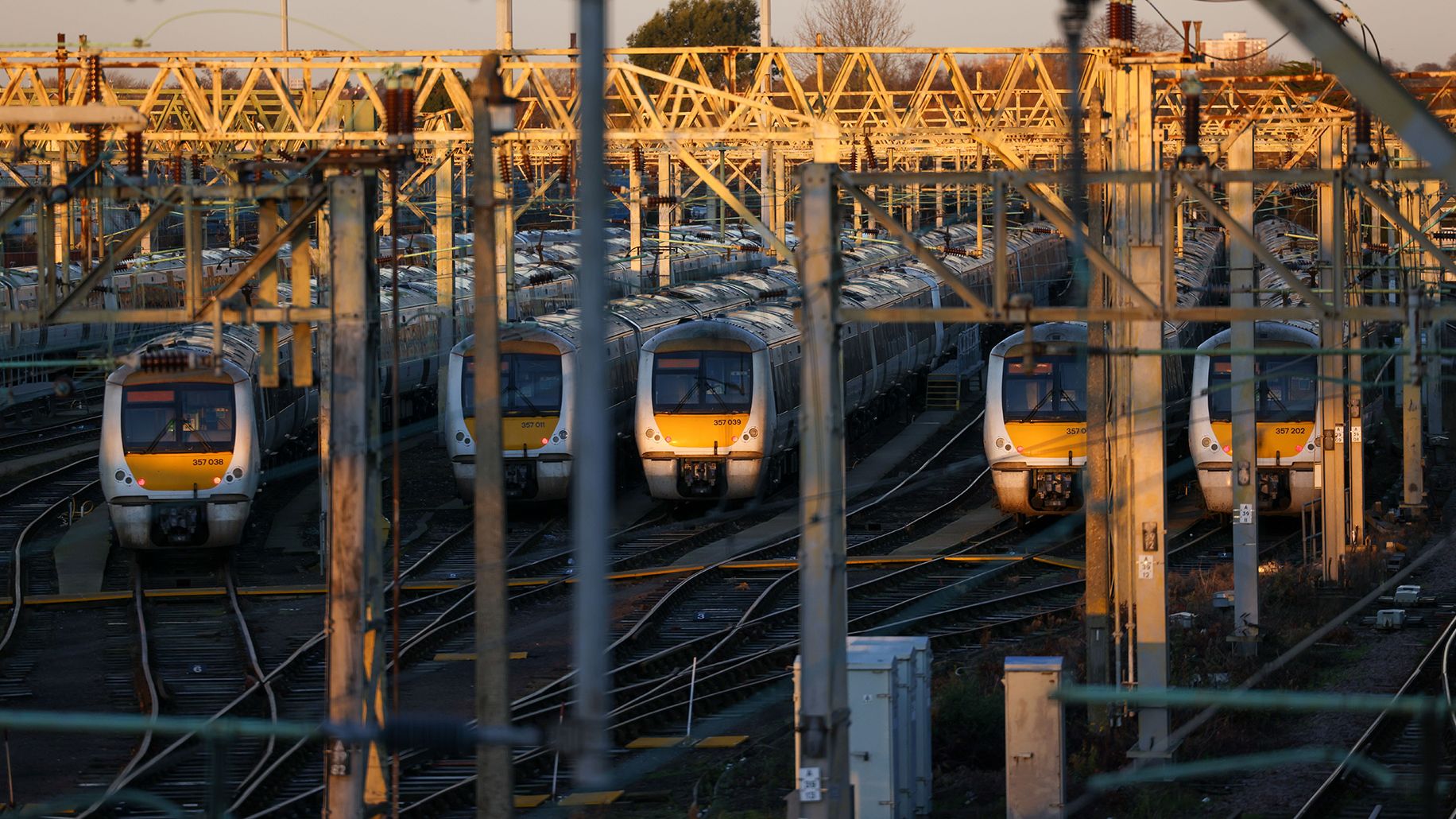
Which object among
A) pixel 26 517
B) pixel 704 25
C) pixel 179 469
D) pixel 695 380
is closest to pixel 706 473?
pixel 695 380

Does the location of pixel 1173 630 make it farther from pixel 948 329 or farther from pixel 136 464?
pixel 948 329

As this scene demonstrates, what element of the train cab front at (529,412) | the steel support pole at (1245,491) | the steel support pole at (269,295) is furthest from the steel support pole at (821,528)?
the train cab front at (529,412)

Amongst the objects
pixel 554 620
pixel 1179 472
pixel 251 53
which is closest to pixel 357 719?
pixel 554 620

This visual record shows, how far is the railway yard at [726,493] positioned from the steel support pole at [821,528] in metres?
0.03

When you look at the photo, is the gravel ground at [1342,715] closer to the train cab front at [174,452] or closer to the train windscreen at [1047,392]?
the train windscreen at [1047,392]

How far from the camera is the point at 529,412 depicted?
22.5 m

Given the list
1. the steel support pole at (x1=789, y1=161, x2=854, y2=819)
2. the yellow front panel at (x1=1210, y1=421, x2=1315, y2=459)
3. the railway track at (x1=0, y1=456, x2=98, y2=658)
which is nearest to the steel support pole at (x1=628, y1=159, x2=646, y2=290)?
the railway track at (x1=0, y1=456, x2=98, y2=658)

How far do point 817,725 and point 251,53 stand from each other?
17067mm

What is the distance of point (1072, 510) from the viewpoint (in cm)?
2198

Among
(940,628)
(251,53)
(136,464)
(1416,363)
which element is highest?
(251,53)

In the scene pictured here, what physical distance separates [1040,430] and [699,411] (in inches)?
152

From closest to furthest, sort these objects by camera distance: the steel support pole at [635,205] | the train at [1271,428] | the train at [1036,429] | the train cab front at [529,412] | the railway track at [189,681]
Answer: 1. the railway track at [189,681]
2. the train at [1271,428]
3. the train at [1036,429]
4. the train cab front at [529,412]
5. the steel support pole at [635,205]

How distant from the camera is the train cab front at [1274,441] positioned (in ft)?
70.5

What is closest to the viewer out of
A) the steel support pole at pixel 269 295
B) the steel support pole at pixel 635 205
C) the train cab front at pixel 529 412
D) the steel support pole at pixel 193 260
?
the steel support pole at pixel 269 295
